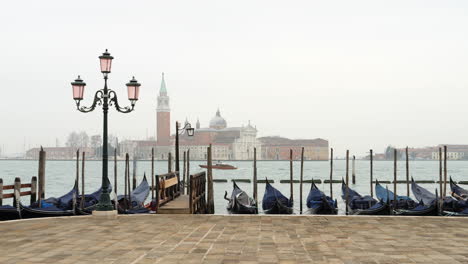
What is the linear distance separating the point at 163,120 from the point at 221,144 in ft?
44.2

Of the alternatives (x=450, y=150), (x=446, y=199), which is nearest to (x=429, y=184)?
(x=446, y=199)

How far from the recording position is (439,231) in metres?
5.64

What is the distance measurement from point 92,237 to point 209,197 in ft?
19.2

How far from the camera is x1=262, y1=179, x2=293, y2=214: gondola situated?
556 inches

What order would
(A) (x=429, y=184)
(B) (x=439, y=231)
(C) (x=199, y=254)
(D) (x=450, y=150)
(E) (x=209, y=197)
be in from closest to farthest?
(C) (x=199, y=254) < (B) (x=439, y=231) < (E) (x=209, y=197) < (A) (x=429, y=184) < (D) (x=450, y=150)

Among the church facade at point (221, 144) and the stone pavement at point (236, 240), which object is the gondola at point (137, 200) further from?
the church facade at point (221, 144)

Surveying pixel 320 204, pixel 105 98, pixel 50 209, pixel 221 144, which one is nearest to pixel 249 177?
pixel 320 204

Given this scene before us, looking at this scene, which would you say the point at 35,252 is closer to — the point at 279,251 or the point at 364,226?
the point at 279,251

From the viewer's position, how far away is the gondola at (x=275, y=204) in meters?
14.1

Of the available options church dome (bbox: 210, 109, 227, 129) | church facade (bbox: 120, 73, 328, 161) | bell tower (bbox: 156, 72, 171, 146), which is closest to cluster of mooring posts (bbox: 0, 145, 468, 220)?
church facade (bbox: 120, 73, 328, 161)

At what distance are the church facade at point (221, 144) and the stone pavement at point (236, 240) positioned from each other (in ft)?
302

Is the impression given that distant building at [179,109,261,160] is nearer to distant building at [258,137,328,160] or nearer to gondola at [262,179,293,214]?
distant building at [258,137,328,160]

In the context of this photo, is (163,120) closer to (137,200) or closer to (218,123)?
(218,123)

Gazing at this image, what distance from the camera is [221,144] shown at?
103 meters
